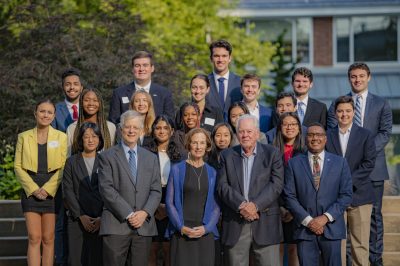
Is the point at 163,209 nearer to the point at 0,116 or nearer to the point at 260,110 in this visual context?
the point at 260,110

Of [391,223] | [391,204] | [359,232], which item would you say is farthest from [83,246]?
[391,204]

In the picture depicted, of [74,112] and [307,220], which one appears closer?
[307,220]

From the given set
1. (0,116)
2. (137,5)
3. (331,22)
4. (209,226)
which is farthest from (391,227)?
(331,22)

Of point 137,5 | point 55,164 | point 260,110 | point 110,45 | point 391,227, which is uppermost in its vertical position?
point 137,5

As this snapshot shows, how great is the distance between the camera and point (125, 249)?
9086 mm

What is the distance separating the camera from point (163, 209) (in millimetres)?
9484

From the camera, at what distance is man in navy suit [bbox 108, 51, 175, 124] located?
1063 centimetres

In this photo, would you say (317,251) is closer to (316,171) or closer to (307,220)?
(307,220)

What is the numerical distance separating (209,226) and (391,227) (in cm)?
327

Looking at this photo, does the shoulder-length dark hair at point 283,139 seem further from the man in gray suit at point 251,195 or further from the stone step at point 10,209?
the stone step at point 10,209

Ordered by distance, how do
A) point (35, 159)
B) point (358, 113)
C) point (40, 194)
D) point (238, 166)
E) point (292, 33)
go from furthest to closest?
point (292, 33), point (358, 113), point (35, 159), point (40, 194), point (238, 166)

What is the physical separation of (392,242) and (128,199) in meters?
3.91

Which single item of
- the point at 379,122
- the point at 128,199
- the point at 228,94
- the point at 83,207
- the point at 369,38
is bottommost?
the point at 83,207

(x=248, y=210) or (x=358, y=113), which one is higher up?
(x=358, y=113)
